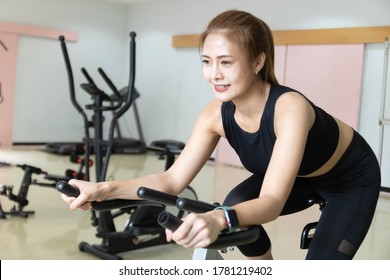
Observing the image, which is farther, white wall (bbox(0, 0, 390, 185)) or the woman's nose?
white wall (bbox(0, 0, 390, 185))

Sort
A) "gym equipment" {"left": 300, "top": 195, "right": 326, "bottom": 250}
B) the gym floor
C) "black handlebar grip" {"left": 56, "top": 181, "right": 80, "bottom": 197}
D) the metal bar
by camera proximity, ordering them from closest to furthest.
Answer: "black handlebar grip" {"left": 56, "top": 181, "right": 80, "bottom": 197} < "gym equipment" {"left": 300, "top": 195, "right": 326, "bottom": 250} < the gym floor < the metal bar

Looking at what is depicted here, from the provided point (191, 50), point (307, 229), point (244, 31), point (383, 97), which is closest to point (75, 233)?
point (307, 229)

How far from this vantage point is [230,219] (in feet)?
3.79

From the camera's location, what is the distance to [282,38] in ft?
25.8

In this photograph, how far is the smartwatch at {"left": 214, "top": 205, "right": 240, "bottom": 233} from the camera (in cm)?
115

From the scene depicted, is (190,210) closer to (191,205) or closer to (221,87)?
(191,205)

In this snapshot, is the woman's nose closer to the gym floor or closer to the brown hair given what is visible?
the brown hair

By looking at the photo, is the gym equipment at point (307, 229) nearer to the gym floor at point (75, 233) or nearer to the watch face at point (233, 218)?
the watch face at point (233, 218)

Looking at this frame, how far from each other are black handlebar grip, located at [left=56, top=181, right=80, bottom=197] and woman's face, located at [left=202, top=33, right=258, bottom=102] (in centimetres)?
49

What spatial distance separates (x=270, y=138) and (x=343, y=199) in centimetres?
43

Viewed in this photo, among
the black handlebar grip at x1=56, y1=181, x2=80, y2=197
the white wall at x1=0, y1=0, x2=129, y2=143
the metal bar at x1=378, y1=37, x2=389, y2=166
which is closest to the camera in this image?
the black handlebar grip at x1=56, y1=181, x2=80, y2=197

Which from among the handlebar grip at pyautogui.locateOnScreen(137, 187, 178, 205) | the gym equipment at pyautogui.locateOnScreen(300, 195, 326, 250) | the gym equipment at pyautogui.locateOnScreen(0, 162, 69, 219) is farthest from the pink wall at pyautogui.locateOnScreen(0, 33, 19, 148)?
the handlebar grip at pyautogui.locateOnScreen(137, 187, 178, 205)

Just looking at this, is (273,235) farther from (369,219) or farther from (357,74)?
(357,74)
